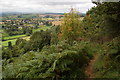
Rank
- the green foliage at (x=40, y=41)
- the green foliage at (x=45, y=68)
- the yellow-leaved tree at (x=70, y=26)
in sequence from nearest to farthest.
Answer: the green foliage at (x=45, y=68) → the yellow-leaved tree at (x=70, y=26) → the green foliage at (x=40, y=41)

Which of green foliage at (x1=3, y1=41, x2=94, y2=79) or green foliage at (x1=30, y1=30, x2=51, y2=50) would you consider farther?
green foliage at (x1=30, y1=30, x2=51, y2=50)

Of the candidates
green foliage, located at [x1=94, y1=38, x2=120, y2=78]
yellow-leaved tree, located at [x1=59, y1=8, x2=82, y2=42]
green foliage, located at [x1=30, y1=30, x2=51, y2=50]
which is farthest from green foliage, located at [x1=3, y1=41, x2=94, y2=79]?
green foliage, located at [x1=30, y1=30, x2=51, y2=50]

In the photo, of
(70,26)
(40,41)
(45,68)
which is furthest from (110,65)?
(40,41)

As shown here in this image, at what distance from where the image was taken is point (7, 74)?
Answer: 3.54 m

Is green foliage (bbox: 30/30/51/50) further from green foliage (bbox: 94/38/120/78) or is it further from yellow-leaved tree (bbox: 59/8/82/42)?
green foliage (bbox: 94/38/120/78)

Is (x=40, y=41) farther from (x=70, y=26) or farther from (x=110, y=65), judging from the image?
(x=110, y=65)

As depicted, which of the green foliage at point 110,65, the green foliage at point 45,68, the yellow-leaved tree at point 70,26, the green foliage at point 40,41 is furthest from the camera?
the green foliage at point 40,41

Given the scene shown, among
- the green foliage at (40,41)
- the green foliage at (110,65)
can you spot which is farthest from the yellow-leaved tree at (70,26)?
the green foliage at (40,41)

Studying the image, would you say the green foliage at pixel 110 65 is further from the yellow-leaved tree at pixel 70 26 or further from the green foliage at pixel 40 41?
the green foliage at pixel 40 41

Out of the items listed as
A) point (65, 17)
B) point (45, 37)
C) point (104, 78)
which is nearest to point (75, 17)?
point (65, 17)

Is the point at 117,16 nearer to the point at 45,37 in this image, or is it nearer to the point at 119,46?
the point at 119,46

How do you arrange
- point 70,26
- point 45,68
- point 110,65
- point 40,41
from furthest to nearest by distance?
point 40,41 < point 70,26 < point 110,65 < point 45,68

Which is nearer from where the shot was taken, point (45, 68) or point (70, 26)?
point (45, 68)

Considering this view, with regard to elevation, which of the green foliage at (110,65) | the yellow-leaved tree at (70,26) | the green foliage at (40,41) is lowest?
the green foliage at (40,41)
